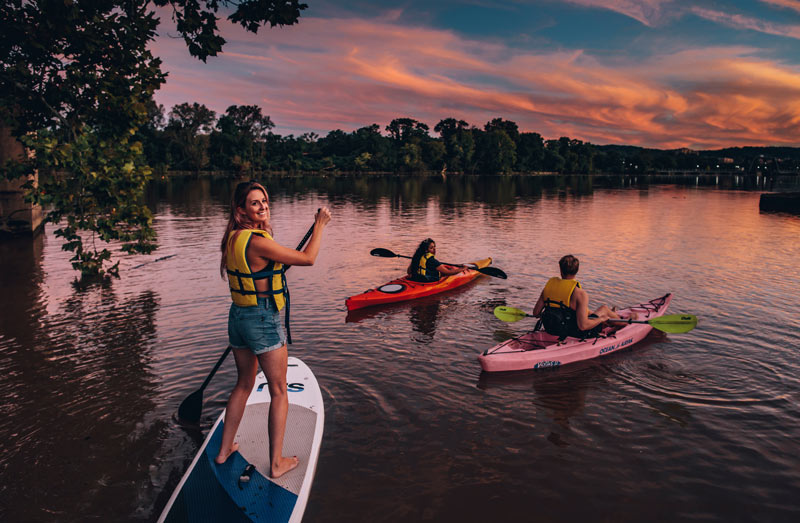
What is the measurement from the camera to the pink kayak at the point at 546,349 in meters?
7.35

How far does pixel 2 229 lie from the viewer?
19531 millimetres

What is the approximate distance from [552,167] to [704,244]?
170 m

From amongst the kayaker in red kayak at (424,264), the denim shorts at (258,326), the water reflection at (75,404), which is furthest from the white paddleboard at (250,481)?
the kayaker in red kayak at (424,264)

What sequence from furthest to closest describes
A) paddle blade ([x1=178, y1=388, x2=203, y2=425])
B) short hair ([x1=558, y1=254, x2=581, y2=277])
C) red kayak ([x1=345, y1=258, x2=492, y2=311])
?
red kayak ([x1=345, y1=258, x2=492, y2=311])
short hair ([x1=558, y1=254, x2=581, y2=277])
paddle blade ([x1=178, y1=388, x2=203, y2=425])

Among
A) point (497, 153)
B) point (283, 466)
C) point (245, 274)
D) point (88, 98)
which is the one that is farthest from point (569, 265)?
point (497, 153)

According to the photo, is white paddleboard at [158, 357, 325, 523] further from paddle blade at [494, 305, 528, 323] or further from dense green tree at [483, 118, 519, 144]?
dense green tree at [483, 118, 519, 144]

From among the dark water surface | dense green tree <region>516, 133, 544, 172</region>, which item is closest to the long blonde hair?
the dark water surface

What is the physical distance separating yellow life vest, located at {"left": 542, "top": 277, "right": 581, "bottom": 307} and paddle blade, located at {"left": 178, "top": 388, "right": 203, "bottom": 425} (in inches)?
210

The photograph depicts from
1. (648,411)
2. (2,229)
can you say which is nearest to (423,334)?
(648,411)

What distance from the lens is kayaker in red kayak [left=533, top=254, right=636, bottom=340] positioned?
24.5 feet

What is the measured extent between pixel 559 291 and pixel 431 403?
111 inches

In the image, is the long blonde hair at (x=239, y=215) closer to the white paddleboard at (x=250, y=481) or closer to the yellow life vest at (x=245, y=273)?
the yellow life vest at (x=245, y=273)

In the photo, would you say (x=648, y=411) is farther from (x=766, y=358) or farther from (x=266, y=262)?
(x=266, y=262)

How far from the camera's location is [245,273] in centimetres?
380
